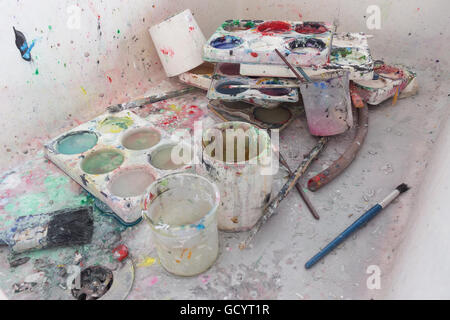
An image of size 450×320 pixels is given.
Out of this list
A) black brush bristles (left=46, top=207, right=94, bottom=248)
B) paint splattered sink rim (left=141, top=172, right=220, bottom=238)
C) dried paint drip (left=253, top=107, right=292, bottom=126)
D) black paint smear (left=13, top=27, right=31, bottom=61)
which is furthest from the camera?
dried paint drip (left=253, top=107, right=292, bottom=126)

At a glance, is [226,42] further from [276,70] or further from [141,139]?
[141,139]

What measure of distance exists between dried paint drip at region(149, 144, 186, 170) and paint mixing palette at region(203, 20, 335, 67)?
22.2 inches

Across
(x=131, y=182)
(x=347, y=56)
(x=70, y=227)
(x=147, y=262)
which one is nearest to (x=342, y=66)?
(x=347, y=56)

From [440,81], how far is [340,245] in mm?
1549

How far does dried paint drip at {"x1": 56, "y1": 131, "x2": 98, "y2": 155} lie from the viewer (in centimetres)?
171

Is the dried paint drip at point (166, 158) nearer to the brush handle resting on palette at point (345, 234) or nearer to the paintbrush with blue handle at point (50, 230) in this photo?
the paintbrush with blue handle at point (50, 230)

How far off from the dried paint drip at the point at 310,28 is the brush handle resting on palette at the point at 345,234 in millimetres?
1144

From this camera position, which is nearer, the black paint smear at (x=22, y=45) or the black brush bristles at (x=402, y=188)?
the black brush bristles at (x=402, y=188)

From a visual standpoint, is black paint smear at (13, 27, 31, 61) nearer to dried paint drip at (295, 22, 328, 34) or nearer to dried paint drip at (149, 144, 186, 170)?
dried paint drip at (149, 144, 186, 170)

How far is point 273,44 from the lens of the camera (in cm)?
192

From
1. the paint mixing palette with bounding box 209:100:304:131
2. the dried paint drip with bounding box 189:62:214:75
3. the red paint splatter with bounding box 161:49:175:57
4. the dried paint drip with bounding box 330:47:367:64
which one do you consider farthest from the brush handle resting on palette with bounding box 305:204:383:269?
the red paint splatter with bounding box 161:49:175:57

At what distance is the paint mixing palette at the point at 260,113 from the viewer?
188cm

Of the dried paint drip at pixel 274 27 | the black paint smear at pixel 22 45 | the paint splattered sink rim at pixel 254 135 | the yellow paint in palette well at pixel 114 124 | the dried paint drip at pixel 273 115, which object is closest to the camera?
the paint splattered sink rim at pixel 254 135

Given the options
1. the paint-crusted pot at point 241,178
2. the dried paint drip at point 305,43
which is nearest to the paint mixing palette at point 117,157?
the paint-crusted pot at point 241,178
